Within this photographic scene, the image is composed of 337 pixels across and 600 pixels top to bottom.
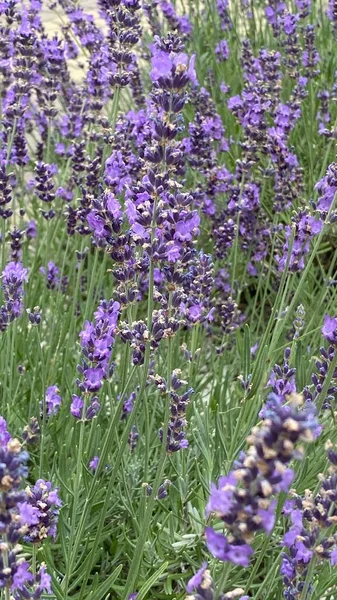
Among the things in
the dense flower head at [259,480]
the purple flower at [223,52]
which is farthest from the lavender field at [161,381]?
the purple flower at [223,52]

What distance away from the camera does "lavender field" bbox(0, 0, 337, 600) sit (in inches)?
50.4

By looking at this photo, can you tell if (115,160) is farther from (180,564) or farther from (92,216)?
(180,564)

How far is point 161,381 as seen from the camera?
6.24 ft

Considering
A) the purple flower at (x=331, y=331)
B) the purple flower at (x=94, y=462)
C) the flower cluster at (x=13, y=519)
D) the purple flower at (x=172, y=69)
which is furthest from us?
the purple flower at (x=94, y=462)

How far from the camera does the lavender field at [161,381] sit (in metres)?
1.28

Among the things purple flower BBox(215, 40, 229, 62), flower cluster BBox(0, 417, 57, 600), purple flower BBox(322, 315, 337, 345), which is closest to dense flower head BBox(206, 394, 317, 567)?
flower cluster BBox(0, 417, 57, 600)

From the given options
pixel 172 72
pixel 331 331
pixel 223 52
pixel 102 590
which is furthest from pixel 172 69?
pixel 223 52

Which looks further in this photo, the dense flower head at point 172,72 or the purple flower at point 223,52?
the purple flower at point 223,52

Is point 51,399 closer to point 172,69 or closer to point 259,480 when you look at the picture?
point 172,69

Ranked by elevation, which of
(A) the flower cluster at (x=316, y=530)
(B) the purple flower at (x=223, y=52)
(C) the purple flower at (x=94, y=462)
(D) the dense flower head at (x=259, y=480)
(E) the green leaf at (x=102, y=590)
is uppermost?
(B) the purple flower at (x=223, y=52)

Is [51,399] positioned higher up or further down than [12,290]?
further down

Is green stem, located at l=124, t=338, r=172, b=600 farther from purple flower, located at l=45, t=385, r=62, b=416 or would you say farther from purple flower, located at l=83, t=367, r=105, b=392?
purple flower, located at l=45, t=385, r=62, b=416

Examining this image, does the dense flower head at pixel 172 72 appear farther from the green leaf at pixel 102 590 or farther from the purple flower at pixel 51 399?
the purple flower at pixel 51 399

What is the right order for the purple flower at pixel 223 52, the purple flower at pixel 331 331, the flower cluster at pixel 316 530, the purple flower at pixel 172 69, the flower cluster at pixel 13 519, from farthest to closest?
1. the purple flower at pixel 223 52
2. the purple flower at pixel 331 331
3. the purple flower at pixel 172 69
4. the flower cluster at pixel 316 530
5. the flower cluster at pixel 13 519
